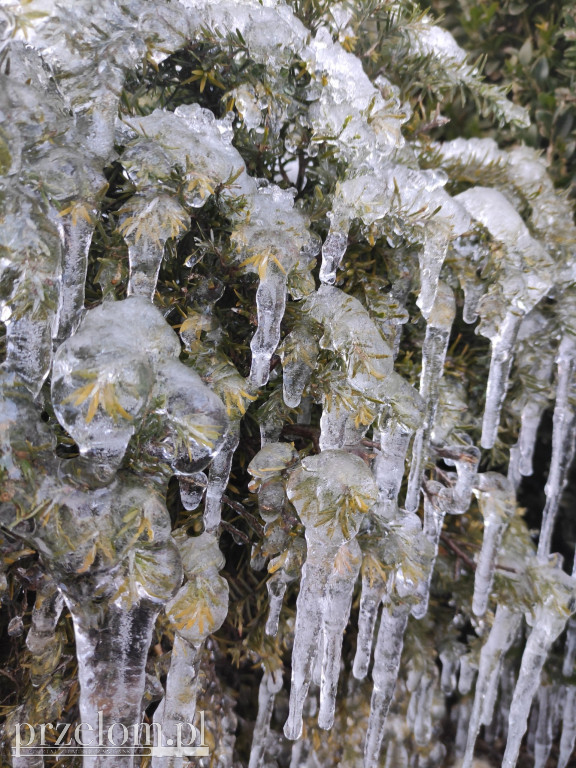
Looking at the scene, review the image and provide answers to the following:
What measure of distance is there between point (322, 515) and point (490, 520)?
74 centimetres

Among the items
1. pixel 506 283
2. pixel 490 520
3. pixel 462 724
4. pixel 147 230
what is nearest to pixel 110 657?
pixel 147 230

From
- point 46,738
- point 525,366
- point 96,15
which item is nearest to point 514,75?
point 525,366

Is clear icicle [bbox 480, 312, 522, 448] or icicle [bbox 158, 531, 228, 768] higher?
clear icicle [bbox 480, 312, 522, 448]

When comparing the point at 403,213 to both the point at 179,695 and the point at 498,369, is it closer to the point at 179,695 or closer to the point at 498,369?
the point at 498,369

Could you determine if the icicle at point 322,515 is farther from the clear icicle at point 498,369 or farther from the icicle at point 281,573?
the clear icicle at point 498,369

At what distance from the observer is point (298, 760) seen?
1794 mm

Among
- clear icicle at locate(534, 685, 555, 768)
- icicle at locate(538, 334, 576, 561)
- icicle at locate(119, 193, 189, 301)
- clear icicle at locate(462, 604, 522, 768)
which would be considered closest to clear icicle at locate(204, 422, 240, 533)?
icicle at locate(119, 193, 189, 301)

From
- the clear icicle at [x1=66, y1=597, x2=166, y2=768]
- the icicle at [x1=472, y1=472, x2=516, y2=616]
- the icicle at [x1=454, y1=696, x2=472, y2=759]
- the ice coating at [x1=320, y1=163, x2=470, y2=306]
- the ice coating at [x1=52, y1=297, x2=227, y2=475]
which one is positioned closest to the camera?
the ice coating at [x1=52, y1=297, x2=227, y2=475]

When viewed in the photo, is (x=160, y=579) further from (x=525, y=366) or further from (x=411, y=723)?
(x=411, y=723)

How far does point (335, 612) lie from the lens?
4.28 ft

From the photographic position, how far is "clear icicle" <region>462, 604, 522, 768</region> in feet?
5.83

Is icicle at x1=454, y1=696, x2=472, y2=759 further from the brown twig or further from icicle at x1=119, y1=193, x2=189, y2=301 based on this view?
icicle at x1=119, y1=193, x2=189, y2=301

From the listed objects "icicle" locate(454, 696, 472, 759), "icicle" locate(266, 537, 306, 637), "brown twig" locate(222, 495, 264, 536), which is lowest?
"icicle" locate(454, 696, 472, 759)

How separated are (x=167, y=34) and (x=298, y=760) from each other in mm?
2028
